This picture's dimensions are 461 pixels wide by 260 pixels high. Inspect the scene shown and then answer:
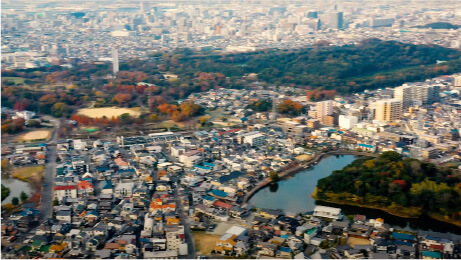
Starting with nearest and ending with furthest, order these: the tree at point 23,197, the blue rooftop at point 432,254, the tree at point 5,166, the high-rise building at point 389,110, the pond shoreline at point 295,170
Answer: the blue rooftop at point 432,254 → the tree at point 23,197 → the pond shoreline at point 295,170 → the tree at point 5,166 → the high-rise building at point 389,110

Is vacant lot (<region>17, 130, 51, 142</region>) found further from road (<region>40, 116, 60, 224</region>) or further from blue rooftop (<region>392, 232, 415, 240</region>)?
blue rooftop (<region>392, 232, 415, 240</region>)

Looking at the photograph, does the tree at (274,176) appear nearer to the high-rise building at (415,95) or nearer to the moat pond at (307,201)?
the moat pond at (307,201)

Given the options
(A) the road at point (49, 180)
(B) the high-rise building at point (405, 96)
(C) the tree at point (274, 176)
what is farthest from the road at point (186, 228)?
(B) the high-rise building at point (405, 96)

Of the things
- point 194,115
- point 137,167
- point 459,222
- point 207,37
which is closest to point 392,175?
point 459,222

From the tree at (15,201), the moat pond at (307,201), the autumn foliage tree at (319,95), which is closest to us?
the moat pond at (307,201)

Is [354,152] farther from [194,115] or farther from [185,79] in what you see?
[185,79]

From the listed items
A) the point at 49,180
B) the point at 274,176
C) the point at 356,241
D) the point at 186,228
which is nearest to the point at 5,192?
the point at 49,180

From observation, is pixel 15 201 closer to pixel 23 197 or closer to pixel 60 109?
pixel 23 197
